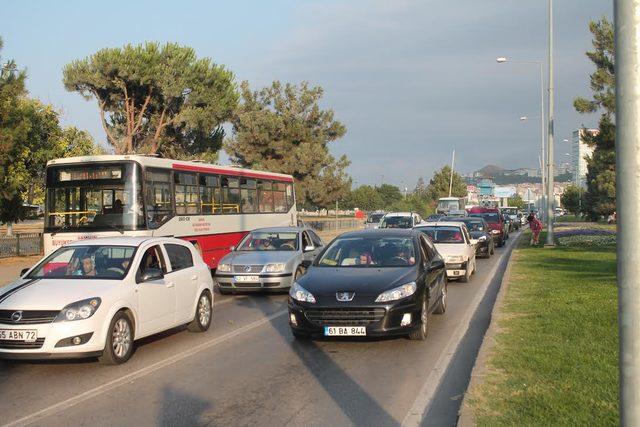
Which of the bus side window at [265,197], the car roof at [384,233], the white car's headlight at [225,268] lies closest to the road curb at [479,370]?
the car roof at [384,233]

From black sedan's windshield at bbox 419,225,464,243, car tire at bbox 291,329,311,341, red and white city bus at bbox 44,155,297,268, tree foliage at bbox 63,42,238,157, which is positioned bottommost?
car tire at bbox 291,329,311,341

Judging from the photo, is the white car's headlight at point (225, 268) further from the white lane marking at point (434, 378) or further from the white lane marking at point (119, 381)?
the white lane marking at point (434, 378)

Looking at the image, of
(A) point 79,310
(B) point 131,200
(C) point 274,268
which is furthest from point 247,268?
(A) point 79,310

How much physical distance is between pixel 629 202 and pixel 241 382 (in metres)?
5.35

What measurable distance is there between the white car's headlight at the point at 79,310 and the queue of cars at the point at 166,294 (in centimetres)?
1

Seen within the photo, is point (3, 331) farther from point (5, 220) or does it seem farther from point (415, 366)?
point (5, 220)

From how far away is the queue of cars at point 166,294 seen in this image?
25.5 feet

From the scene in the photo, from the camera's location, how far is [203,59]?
137ft

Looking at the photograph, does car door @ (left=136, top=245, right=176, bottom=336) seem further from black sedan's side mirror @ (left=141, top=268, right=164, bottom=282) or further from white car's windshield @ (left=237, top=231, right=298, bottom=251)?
white car's windshield @ (left=237, top=231, right=298, bottom=251)

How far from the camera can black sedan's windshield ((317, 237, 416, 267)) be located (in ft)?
33.9

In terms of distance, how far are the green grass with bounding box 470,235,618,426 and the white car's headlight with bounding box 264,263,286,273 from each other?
15.7 ft

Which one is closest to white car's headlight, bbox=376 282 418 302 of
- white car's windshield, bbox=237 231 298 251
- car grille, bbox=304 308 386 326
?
car grille, bbox=304 308 386 326

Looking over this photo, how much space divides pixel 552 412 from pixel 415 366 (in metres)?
2.64

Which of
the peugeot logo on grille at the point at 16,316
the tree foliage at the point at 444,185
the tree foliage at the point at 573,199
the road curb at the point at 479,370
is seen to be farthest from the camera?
the tree foliage at the point at 573,199
